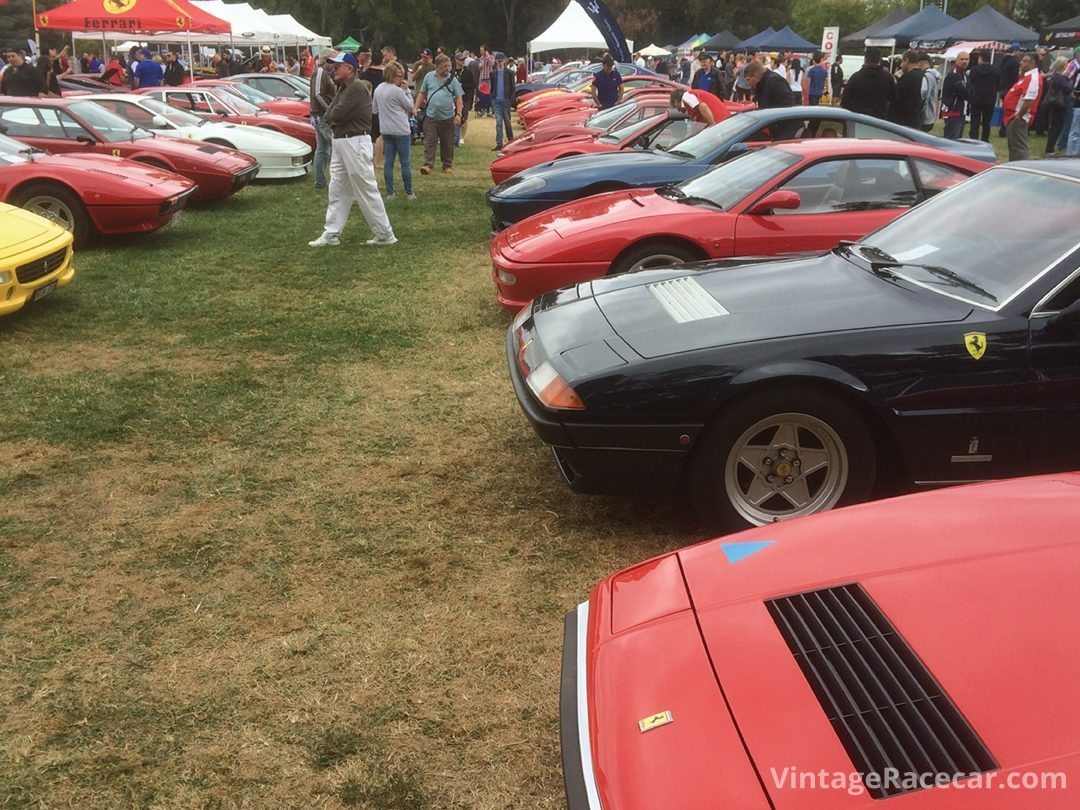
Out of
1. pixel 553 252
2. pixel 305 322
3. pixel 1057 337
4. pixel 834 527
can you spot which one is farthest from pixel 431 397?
pixel 834 527

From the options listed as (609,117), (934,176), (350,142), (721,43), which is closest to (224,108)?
(609,117)

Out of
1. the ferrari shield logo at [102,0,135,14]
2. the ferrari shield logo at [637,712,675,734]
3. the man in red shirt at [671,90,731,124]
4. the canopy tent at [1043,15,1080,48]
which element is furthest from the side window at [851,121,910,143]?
the canopy tent at [1043,15,1080,48]

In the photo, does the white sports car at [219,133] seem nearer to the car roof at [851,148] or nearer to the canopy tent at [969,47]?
the car roof at [851,148]

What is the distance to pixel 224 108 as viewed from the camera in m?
16.2

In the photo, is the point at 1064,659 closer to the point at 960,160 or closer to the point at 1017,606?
the point at 1017,606

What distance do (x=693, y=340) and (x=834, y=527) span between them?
1.54 m

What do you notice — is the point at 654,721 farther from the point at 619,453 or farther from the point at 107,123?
the point at 107,123

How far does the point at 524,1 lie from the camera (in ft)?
240

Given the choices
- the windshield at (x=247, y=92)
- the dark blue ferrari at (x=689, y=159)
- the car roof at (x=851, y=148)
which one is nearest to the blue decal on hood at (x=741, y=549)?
the car roof at (x=851, y=148)

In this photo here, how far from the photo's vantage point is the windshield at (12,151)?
893 cm

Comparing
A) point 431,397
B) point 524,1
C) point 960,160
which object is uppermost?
point 524,1

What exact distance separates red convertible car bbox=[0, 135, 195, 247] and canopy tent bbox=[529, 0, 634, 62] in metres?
24.8

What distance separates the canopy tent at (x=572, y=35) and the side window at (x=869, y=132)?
24.8 m

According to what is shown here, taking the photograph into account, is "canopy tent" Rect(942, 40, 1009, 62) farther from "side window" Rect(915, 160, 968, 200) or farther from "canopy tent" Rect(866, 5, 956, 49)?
"side window" Rect(915, 160, 968, 200)
